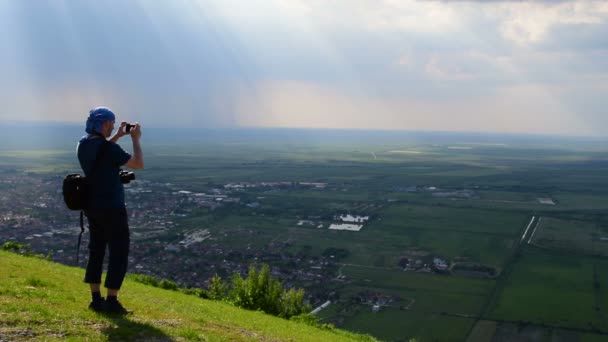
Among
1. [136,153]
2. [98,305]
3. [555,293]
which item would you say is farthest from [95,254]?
[555,293]

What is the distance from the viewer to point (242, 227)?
80312mm

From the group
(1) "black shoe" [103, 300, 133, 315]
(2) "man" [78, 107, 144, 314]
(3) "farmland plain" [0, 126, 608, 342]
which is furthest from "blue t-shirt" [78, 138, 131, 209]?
(3) "farmland plain" [0, 126, 608, 342]

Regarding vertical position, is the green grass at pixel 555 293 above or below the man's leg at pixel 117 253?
below

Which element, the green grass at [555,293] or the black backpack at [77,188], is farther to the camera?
the green grass at [555,293]

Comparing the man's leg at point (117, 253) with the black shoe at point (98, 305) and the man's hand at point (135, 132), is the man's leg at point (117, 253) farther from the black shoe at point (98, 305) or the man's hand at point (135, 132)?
the man's hand at point (135, 132)

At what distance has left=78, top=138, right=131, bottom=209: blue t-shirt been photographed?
8.02 metres

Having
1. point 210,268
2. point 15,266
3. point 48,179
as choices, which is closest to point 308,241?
point 210,268

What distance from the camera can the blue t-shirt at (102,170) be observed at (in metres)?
8.02

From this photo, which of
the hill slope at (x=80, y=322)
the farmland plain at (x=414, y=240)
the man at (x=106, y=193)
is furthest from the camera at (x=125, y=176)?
the farmland plain at (x=414, y=240)

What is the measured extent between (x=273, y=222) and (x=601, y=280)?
47892 millimetres

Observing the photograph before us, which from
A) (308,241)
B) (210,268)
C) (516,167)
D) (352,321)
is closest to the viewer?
(352,321)

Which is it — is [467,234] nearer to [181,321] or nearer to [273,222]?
[273,222]

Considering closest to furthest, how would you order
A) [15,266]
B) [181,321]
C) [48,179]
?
1. [181,321]
2. [15,266]
3. [48,179]

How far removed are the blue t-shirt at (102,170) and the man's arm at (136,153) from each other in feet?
0.38
